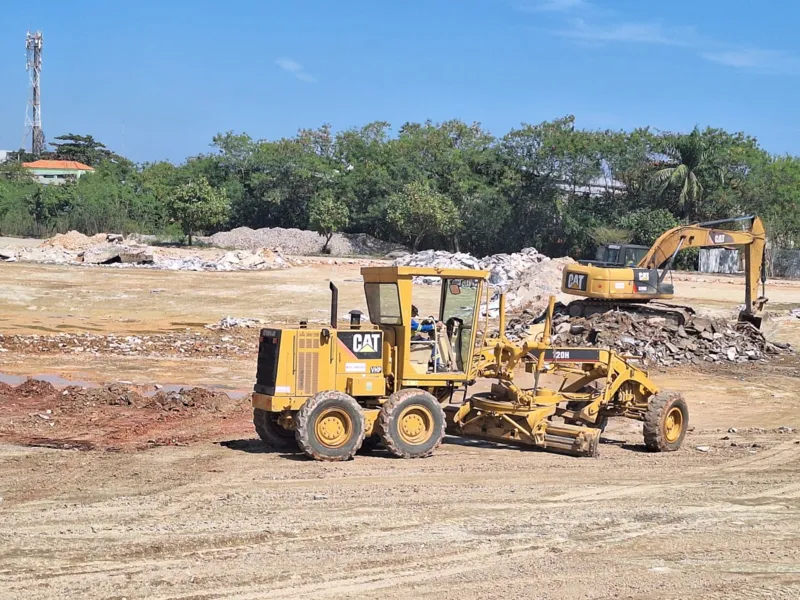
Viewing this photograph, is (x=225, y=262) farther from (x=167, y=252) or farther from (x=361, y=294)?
(x=361, y=294)

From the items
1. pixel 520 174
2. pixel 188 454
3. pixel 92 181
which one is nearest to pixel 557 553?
pixel 188 454

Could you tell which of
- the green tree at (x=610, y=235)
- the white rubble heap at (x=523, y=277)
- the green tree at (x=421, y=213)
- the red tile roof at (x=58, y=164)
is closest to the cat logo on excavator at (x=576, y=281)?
the white rubble heap at (x=523, y=277)

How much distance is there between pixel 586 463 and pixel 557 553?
4.02 meters

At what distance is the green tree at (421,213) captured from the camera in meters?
60.8

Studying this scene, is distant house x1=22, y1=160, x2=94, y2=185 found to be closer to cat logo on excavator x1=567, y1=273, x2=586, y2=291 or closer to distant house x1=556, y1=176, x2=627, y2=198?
distant house x1=556, y1=176, x2=627, y2=198

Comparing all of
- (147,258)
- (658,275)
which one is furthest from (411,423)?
(147,258)

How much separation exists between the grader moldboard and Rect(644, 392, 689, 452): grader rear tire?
0.05ft

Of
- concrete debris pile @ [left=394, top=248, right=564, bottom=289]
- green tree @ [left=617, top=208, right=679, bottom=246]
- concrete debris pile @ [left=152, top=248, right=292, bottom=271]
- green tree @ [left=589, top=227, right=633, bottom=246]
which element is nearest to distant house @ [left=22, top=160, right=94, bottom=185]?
concrete debris pile @ [left=152, top=248, right=292, bottom=271]

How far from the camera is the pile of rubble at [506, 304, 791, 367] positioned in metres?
23.4

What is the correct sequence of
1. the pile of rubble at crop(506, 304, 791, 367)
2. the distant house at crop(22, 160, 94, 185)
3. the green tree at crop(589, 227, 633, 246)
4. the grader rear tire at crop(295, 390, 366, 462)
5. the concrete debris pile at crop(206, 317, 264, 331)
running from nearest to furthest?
the grader rear tire at crop(295, 390, 366, 462), the pile of rubble at crop(506, 304, 791, 367), the concrete debris pile at crop(206, 317, 264, 331), the green tree at crop(589, 227, 633, 246), the distant house at crop(22, 160, 94, 185)

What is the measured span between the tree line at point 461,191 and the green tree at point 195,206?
0.08 m

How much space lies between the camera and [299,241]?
65.2 m

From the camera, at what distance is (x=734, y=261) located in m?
54.5

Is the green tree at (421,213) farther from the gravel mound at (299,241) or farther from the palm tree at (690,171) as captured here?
the palm tree at (690,171)
